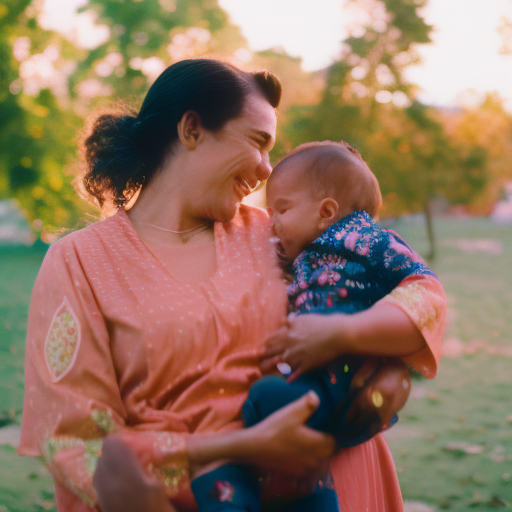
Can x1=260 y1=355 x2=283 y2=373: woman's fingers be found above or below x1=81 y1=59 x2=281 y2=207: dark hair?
below

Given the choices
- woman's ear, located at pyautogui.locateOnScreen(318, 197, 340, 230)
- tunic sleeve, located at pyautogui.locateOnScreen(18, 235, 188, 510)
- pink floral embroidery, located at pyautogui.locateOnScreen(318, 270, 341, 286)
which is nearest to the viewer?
tunic sleeve, located at pyautogui.locateOnScreen(18, 235, 188, 510)

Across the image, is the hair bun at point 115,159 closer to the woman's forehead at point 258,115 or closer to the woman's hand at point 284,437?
the woman's forehead at point 258,115

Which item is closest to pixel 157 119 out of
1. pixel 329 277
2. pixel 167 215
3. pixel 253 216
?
pixel 167 215

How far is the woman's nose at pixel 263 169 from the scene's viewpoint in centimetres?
185

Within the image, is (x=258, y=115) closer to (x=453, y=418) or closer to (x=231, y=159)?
(x=231, y=159)

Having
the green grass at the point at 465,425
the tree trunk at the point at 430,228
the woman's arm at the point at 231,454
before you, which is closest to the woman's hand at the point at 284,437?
the woman's arm at the point at 231,454

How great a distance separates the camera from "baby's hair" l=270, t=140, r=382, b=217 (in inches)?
68.4

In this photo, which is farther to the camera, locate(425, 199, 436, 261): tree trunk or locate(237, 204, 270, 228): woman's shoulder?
locate(425, 199, 436, 261): tree trunk

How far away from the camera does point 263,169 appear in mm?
1863

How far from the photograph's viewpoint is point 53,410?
4.75 feet

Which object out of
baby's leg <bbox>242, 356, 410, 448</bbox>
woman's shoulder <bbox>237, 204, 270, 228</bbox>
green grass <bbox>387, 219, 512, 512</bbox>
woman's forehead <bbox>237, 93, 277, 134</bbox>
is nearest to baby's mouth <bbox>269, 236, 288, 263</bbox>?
woman's shoulder <bbox>237, 204, 270, 228</bbox>

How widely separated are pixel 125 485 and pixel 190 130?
→ 1123 millimetres

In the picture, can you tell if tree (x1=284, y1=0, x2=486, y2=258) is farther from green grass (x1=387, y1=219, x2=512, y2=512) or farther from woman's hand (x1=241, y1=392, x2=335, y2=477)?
woman's hand (x1=241, y1=392, x2=335, y2=477)

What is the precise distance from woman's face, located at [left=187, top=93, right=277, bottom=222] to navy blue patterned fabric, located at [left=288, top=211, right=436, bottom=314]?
1.16 feet
